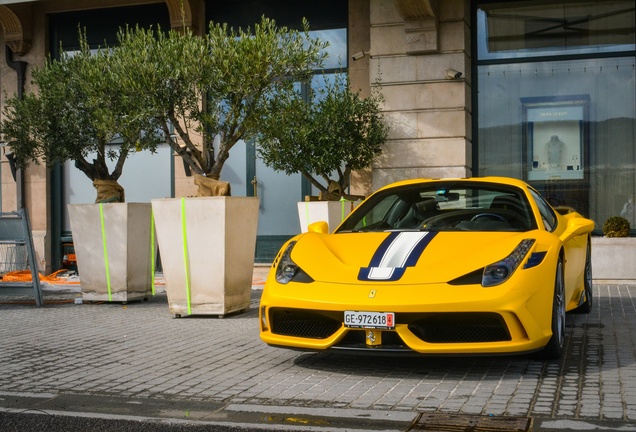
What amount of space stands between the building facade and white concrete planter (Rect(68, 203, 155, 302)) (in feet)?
13.4

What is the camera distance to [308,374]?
21.0ft

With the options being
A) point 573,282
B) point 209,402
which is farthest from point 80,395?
point 573,282

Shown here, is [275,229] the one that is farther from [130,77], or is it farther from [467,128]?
[130,77]

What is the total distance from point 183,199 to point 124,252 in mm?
1876

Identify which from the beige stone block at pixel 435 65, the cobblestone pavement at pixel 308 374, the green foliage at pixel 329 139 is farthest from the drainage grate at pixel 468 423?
the beige stone block at pixel 435 65

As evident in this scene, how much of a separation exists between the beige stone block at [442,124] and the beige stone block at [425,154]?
96mm

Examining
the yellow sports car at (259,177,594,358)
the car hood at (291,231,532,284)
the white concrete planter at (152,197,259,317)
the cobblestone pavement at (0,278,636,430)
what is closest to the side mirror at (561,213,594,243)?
Result: the yellow sports car at (259,177,594,358)

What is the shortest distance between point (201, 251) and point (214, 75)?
1.94 m

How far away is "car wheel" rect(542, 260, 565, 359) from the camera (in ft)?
21.2

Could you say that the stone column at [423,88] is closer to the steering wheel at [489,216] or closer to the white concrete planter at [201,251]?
the white concrete planter at [201,251]

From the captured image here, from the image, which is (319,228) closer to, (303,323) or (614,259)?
(303,323)

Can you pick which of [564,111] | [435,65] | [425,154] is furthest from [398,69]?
[564,111]

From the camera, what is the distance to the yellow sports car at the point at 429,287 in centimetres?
594

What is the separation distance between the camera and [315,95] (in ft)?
50.4
